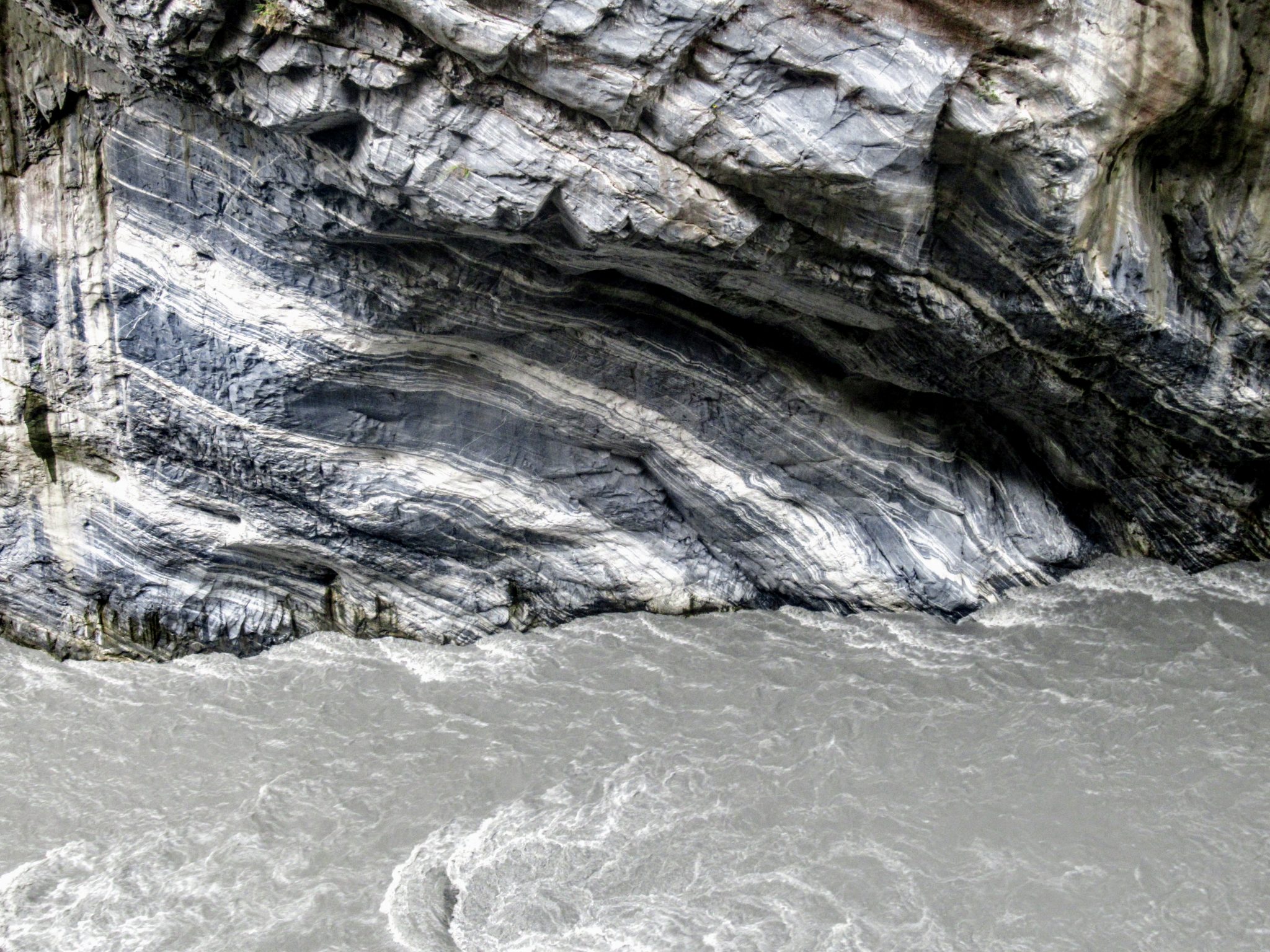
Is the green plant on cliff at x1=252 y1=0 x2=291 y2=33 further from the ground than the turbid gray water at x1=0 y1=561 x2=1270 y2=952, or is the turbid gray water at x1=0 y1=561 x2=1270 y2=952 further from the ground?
the green plant on cliff at x1=252 y1=0 x2=291 y2=33

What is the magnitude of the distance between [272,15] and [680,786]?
5046 millimetres

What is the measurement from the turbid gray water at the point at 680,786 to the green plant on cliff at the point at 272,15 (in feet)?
14.9

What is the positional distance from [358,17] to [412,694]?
182 inches

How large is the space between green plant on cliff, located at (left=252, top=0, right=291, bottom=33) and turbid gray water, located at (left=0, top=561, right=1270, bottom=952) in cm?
455

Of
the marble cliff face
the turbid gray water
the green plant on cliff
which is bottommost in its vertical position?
the turbid gray water

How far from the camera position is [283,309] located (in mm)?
7559

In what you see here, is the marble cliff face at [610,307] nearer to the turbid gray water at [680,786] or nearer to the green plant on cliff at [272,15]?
the green plant on cliff at [272,15]

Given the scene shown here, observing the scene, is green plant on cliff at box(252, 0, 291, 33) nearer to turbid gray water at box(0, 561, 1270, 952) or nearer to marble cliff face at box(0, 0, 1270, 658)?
marble cliff face at box(0, 0, 1270, 658)

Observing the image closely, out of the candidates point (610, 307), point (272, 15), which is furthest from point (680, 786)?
point (272, 15)

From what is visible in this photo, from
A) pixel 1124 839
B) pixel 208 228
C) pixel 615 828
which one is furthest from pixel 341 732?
pixel 1124 839

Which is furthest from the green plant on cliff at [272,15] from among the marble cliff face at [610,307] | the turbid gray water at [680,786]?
the turbid gray water at [680,786]

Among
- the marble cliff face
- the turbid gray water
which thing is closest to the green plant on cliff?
the marble cliff face

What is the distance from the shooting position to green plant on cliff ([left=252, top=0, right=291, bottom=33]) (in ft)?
18.8

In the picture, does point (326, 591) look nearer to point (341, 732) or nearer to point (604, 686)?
point (341, 732)
